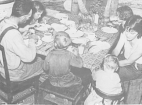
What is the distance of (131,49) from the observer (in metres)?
2.33

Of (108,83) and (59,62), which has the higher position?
(59,62)

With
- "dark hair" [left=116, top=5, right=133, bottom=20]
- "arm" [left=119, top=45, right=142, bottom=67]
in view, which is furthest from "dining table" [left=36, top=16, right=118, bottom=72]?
"dark hair" [left=116, top=5, right=133, bottom=20]

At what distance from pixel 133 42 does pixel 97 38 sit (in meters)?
0.41

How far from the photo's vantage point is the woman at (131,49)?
2.19m

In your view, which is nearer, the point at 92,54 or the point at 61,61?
the point at 61,61

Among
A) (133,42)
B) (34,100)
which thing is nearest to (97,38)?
(133,42)

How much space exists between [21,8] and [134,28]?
3.86 ft

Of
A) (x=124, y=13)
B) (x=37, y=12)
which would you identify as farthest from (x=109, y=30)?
(x=37, y=12)

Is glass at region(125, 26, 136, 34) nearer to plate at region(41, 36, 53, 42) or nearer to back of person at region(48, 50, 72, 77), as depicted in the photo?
back of person at region(48, 50, 72, 77)

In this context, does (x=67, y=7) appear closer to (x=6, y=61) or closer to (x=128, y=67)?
(x=128, y=67)

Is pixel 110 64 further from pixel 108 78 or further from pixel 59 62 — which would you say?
pixel 59 62

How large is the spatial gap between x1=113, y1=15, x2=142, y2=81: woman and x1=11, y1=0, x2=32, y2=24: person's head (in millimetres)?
1035

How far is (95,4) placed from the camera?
3424 millimetres

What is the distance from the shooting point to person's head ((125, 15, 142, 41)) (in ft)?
7.13
